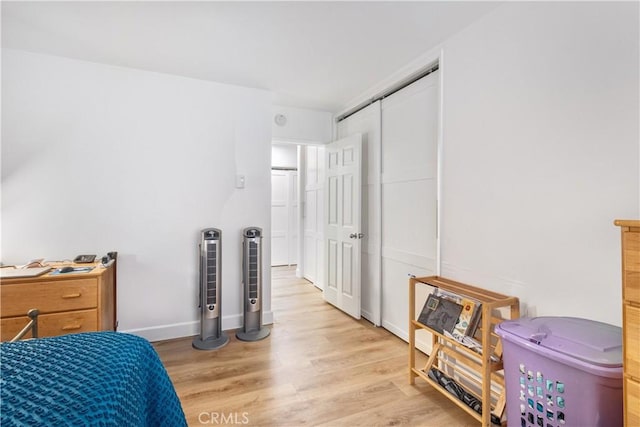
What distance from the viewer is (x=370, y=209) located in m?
3.41

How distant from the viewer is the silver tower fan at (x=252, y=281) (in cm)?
296

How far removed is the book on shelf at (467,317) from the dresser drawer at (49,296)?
8.00 ft

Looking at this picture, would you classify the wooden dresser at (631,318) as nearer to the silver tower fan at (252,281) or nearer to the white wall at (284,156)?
the silver tower fan at (252,281)

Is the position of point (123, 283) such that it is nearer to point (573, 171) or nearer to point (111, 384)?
point (111, 384)

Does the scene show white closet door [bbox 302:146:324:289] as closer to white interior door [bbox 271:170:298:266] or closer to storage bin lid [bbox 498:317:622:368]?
white interior door [bbox 271:170:298:266]

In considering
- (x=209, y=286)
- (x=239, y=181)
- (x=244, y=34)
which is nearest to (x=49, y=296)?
(x=209, y=286)

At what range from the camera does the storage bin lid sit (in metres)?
1.12

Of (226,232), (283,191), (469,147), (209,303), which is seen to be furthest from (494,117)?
(283,191)

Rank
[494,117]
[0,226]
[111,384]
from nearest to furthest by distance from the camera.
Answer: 1. [111,384]
2. [494,117]
3. [0,226]

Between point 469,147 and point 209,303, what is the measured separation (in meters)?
2.51

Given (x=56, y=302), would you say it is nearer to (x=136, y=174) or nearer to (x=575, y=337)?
(x=136, y=174)

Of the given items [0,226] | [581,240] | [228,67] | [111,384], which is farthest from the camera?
[228,67]

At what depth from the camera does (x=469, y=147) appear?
2.13 m

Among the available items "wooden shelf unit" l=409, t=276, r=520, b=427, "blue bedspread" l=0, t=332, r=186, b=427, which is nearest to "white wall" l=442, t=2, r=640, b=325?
"wooden shelf unit" l=409, t=276, r=520, b=427
